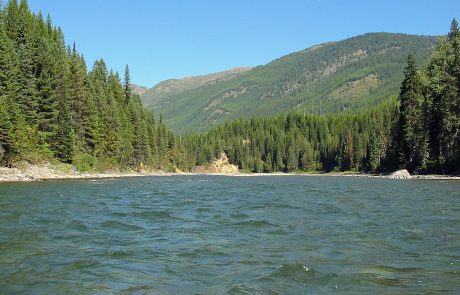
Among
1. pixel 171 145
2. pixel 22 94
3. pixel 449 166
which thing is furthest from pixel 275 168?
pixel 22 94

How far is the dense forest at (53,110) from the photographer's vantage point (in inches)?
2275

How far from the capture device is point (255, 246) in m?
15.7

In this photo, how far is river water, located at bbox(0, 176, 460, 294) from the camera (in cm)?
1092

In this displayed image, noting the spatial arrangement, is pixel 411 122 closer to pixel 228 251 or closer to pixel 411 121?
pixel 411 121

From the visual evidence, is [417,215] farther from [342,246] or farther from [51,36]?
[51,36]

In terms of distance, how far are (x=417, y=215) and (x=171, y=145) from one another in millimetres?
130058

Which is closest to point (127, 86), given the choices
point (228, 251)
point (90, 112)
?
point (90, 112)

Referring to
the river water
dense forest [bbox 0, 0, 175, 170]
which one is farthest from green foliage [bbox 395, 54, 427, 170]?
the river water

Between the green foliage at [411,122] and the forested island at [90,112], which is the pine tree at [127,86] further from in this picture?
the green foliage at [411,122]

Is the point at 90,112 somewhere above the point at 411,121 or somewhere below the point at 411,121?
above

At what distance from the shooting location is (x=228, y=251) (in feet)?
48.7

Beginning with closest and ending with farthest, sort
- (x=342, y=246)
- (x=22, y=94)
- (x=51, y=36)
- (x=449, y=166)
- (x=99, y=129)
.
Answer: (x=342, y=246) < (x=22, y=94) < (x=449, y=166) < (x=99, y=129) < (x=51, y=36)

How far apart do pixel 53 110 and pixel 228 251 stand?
197 feet

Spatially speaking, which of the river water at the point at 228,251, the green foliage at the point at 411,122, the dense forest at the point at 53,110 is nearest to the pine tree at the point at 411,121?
the green foliage at the point at 411,122
